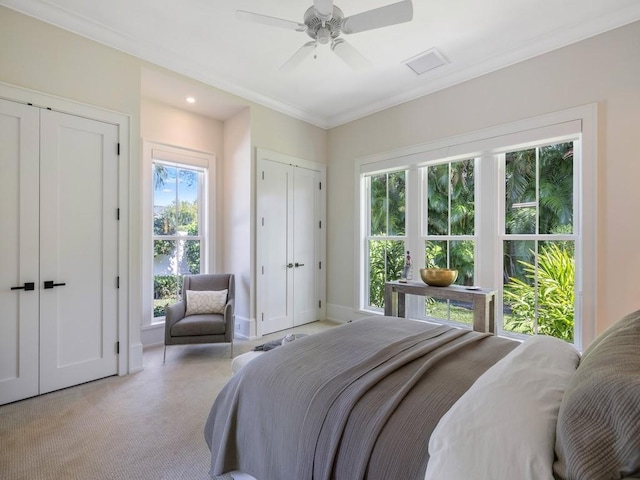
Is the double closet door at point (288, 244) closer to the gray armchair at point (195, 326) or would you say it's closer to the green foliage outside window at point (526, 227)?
the gray armchair at point (195, 326)

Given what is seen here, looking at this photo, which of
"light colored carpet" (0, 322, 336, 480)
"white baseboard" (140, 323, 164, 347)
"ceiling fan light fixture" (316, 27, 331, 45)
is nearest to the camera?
"light colored carpet" (0, 322, 336, 480)

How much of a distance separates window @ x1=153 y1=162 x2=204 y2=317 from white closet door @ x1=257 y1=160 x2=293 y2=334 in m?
0.93

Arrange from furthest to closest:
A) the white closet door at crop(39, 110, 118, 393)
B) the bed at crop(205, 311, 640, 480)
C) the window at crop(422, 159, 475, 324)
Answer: the window at crop(422, 159, 475, 324) < the white closet door at crop(39, 110, 118, 393) < the bed at crop(205, 311, 640, 480)

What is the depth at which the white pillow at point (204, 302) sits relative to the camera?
3.55 m

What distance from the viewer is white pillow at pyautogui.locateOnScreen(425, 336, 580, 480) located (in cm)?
73

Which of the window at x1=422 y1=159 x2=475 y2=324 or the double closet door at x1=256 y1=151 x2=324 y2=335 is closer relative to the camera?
the window at x1=422 y1=159 x2=475 y2=324

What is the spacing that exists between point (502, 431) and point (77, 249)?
3.26 metres

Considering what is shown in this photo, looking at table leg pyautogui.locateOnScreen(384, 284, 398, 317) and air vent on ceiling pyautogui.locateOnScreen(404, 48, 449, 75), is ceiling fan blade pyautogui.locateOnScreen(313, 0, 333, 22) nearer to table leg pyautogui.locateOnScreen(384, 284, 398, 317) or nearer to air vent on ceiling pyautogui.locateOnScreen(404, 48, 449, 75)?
air vent on ceiling pyautogui.locateOnScreen(404, 48, 449, 75)

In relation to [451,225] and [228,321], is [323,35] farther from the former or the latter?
[228,321]

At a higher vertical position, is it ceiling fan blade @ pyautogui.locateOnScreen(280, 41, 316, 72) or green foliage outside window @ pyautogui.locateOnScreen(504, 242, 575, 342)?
ceiling fan blade @ pyautogui.locateOnScreen(280, 41, 316, 72)

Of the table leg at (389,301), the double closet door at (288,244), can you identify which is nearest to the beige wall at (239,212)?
the double closet door at (288,244)

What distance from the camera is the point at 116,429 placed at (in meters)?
2.09

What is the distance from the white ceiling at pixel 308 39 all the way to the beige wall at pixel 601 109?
5.5 inches

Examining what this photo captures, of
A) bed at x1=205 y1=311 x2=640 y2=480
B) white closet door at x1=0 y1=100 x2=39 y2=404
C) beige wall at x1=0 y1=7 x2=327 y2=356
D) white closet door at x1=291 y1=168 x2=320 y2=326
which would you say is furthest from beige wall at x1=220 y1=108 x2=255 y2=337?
bed at x1=205 y1=311 x2=640 y2=480
